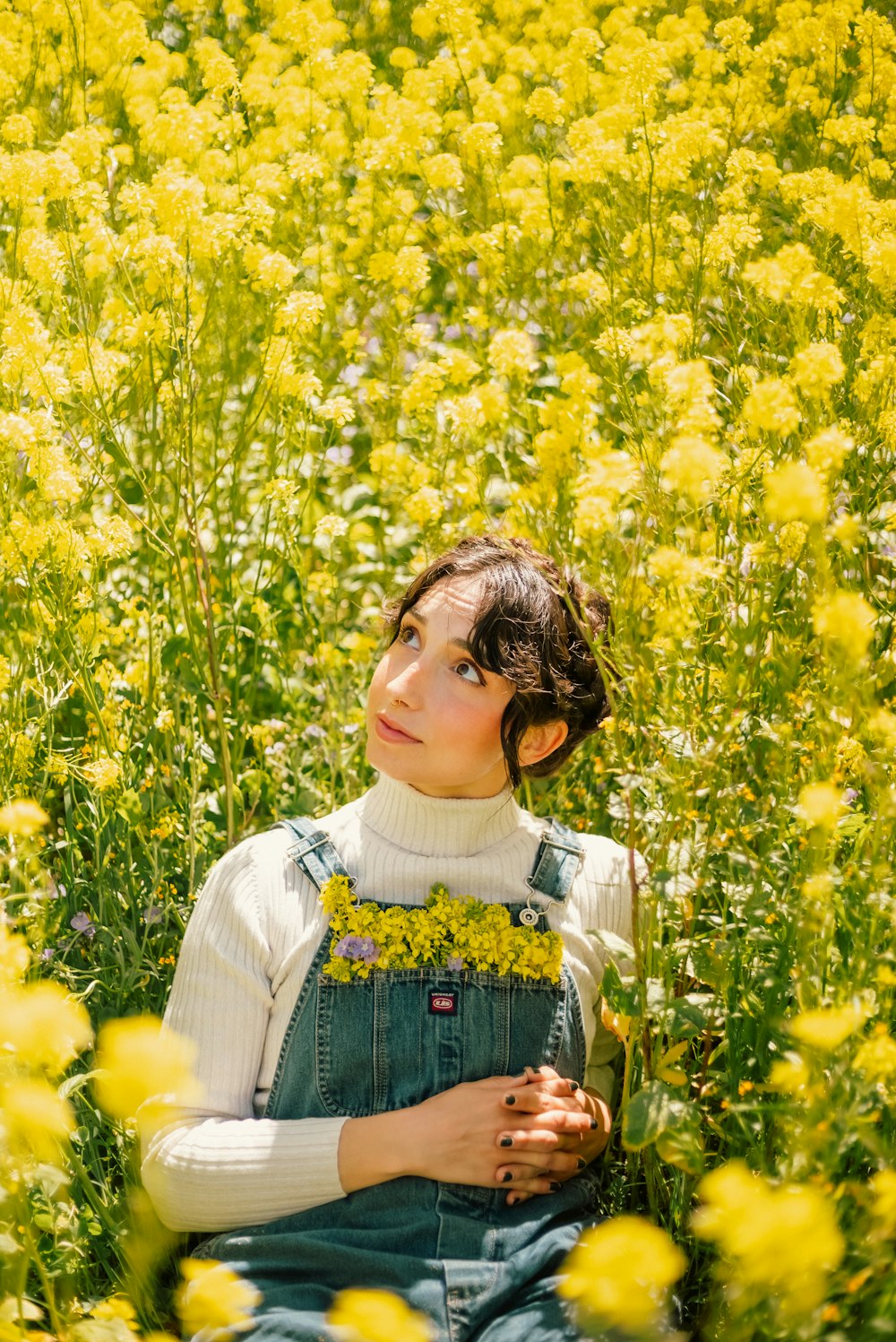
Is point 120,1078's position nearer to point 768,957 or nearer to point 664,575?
point 664,575

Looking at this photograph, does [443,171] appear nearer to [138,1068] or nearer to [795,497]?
[795,497]

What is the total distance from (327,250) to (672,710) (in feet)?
5.59

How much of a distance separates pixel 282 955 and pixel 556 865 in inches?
16.4

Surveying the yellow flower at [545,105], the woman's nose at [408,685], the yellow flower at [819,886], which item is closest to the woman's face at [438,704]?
the woman's nose at [408,685]

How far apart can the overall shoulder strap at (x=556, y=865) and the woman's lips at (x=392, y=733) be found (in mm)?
276

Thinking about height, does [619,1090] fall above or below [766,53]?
below

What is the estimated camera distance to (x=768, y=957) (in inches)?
63.7

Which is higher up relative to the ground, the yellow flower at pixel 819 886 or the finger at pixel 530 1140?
the yellow flower at pixel 819 886

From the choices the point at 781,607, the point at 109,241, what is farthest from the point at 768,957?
the point at 109,241

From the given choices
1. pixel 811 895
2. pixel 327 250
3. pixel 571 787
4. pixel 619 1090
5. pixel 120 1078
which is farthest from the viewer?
pixel 327 250

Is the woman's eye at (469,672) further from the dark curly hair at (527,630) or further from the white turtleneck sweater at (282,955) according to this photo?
the white turtleneck sweater at (282,955)

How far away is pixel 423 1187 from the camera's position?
1.53m

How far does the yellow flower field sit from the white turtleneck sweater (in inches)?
3.1

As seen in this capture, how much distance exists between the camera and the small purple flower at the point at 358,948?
1.62m
